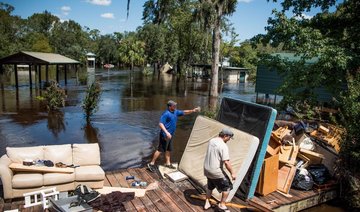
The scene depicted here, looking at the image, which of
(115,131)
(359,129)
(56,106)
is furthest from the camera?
(56,106)

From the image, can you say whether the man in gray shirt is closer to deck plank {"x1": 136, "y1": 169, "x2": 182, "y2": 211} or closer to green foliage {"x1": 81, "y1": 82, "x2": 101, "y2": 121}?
deck plank {"x1": 136, "y1": 169, "x2": 182, "y2": 211}

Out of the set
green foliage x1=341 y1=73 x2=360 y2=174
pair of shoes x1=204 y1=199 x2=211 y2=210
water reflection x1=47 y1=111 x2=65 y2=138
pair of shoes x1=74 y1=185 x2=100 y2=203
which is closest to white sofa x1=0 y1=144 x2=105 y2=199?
pair of shoes x1=74 y1=185 x2=100 y2=203

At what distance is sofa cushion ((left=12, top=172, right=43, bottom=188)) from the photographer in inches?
228

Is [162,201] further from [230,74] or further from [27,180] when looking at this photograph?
[230,74]

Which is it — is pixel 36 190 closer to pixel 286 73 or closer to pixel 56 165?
pixel 56 165

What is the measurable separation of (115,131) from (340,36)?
10375 millimetres

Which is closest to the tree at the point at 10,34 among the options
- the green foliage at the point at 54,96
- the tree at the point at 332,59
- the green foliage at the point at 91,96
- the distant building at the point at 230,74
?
the distant building at the point at 230,74

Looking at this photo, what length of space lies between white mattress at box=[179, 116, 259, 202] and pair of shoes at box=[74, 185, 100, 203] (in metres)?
2.36

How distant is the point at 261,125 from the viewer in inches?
255

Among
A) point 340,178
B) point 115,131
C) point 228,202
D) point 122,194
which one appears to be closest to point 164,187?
point 122,194

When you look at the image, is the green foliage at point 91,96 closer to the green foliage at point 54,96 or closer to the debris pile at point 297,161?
the green foliage at point 54,96

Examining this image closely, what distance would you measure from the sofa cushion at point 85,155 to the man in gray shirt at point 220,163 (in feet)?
9.26

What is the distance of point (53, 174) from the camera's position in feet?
20.0

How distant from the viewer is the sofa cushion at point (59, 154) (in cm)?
666
